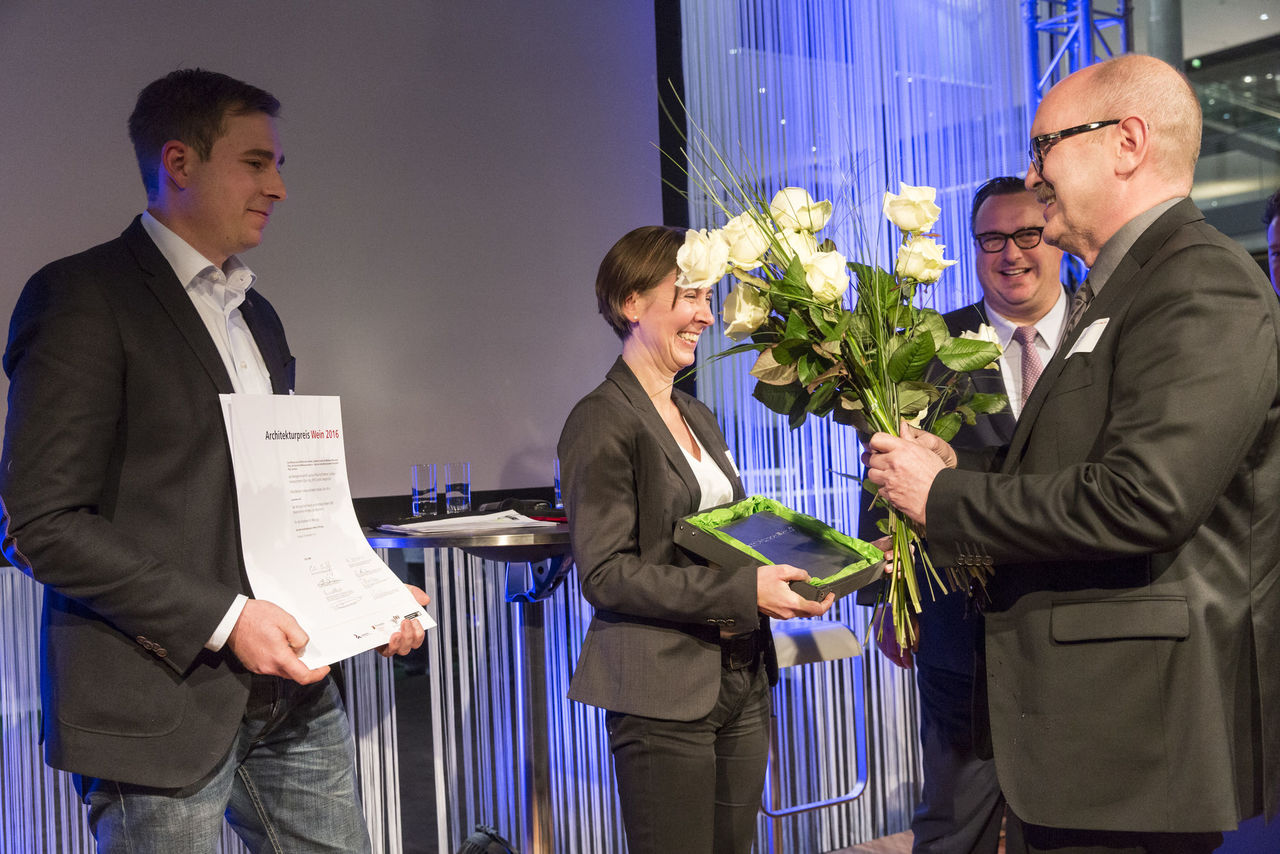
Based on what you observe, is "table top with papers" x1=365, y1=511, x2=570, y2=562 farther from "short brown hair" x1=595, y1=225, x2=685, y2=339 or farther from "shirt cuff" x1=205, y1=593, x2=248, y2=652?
"shirt cuff" x1=205, y1=593, x2=248, y2=652

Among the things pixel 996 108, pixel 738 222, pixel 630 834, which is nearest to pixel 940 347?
pixel 738 222

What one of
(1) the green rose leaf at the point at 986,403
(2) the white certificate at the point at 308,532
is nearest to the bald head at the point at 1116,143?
(1) the green rose leaf at the point at 986,403

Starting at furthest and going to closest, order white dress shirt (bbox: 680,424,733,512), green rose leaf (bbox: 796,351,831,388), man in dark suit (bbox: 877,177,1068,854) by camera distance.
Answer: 1. man in dark suit (bbox: 877,177,1068,854)
2. white dress shirt (bbox: 680,424,733,512)
3. green rose leaf (bbox: 796,351,831,388)

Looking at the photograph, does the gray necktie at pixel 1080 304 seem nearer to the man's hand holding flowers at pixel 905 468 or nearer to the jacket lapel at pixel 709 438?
the man's hand holding flowers at pixel 905 468

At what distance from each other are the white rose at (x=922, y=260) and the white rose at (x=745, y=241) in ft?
0.80

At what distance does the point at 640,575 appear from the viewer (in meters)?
2.01

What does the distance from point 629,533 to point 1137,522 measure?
3.13ft

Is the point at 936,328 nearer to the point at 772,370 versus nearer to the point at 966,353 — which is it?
the point at 966,353

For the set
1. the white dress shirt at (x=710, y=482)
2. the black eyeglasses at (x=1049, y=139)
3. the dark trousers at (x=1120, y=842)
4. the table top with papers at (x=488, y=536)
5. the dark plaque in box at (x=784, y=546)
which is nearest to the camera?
the dark trousers at (x=1120, y=842)

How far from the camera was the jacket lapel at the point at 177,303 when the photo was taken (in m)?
1.67

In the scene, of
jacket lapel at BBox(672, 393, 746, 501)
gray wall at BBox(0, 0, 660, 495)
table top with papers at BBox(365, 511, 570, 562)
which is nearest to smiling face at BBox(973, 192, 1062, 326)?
jacket lapel at BBox(672, 393, 746, 501)

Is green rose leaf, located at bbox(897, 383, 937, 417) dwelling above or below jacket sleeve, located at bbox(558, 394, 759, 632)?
above

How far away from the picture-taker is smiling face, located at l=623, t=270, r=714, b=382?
7.47ft

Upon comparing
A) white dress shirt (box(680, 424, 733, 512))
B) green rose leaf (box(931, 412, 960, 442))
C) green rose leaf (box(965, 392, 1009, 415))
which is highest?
green rose leaf (box(965, 392, 1009, 415))
